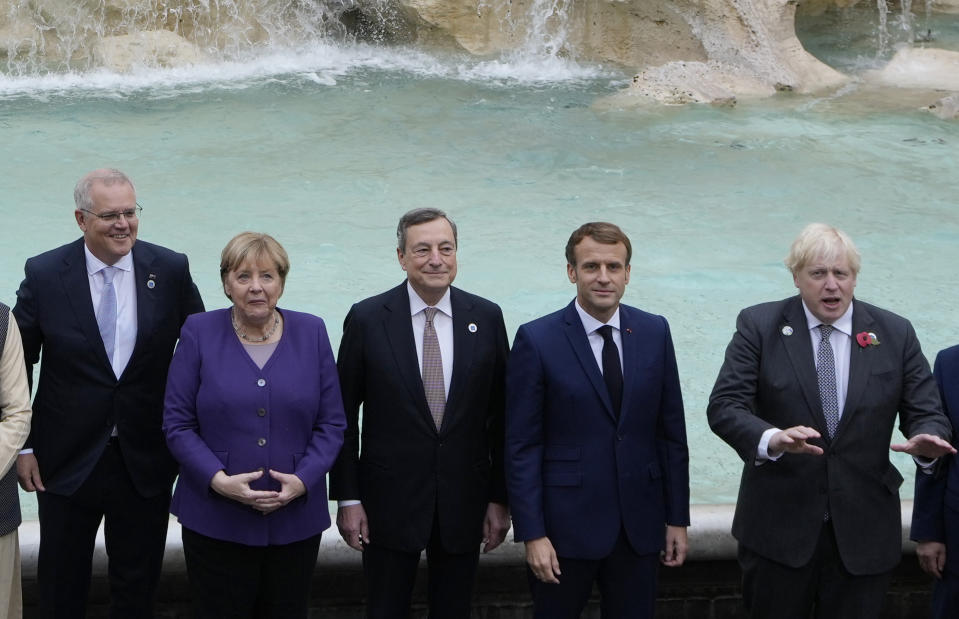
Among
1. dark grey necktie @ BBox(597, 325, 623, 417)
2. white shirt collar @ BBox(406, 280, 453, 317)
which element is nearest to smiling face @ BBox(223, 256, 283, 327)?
white shirt collar @ BBox(406, 280, 453, 317)

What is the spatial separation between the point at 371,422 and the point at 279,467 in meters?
0.32

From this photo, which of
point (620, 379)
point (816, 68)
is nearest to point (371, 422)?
point (620, 379)

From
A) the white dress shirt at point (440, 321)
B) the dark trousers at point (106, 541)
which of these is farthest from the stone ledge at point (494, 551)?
the white dress shirt at point (440, 321)

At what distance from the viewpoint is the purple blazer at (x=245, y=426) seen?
3.52 meters

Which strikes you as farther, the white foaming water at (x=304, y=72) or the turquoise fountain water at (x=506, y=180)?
the white foaming water at (x=304, y=72)

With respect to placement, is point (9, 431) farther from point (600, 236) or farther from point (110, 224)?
point (600, 236)

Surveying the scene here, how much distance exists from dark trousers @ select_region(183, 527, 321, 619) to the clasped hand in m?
0.16

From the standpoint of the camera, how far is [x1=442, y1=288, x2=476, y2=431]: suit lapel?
12.1 ft

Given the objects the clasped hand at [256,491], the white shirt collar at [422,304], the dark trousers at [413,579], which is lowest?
the dark trousers at [413,579]

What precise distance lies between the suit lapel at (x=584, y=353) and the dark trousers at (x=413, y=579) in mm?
580

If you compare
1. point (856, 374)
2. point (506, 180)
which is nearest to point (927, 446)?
point (856, 374)

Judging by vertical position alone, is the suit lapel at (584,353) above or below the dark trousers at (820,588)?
above

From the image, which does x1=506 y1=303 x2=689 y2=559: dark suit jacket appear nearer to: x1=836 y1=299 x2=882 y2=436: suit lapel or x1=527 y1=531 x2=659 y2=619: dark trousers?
x1=527 y1=531 x2=659 y2=619: dark trousers

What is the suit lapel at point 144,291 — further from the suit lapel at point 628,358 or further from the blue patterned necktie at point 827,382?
the blue patterned necktie at point 827,382
